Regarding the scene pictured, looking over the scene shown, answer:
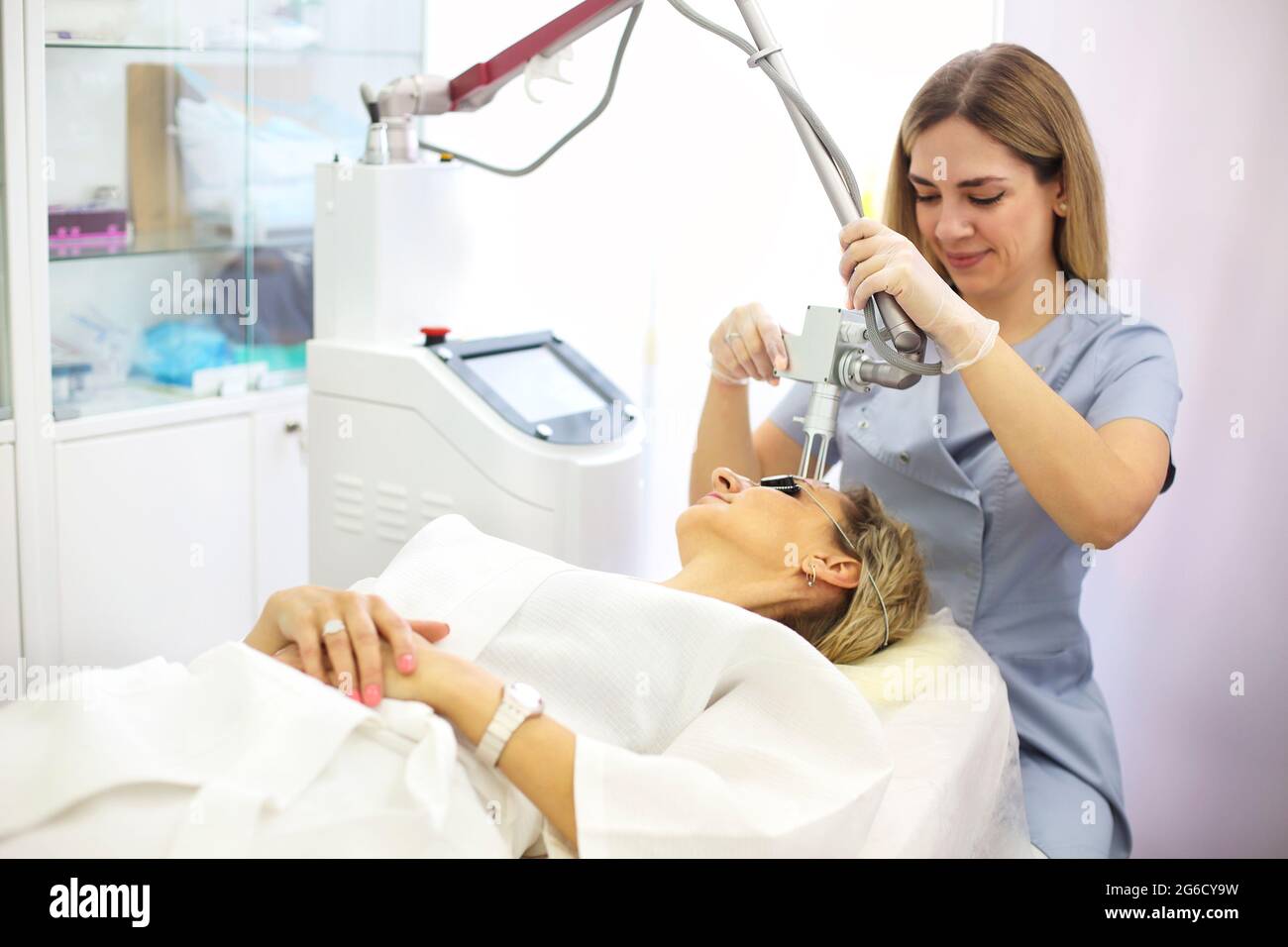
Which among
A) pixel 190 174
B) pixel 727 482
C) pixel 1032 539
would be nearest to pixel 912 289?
pixel 727 482

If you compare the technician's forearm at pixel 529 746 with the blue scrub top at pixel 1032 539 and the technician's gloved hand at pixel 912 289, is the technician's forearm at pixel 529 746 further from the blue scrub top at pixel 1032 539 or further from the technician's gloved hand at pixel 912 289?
the blue scrub top at pixel 1032 539

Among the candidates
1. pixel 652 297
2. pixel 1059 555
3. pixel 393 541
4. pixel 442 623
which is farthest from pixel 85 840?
pixel 652 297

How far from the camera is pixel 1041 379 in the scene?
4.94 ft

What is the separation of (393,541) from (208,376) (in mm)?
864

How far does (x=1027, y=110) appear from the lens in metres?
1.56

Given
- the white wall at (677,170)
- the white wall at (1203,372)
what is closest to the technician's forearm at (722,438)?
the white wall at (677,170)

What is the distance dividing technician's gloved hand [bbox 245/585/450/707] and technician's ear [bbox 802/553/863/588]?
0.46 metres

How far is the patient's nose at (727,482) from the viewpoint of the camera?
1526 millimetres

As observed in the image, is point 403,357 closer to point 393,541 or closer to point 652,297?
point 393,541

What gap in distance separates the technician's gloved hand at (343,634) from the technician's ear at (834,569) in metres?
0.46

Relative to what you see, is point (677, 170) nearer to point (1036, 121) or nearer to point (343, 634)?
point (1036, 121)

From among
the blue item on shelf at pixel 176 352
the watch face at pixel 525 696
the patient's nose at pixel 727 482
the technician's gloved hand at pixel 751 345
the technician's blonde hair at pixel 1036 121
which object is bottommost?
the watch face at pixel 525 696

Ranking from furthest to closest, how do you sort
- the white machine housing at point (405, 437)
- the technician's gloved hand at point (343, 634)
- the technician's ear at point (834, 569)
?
the white machine housing at point (405, 437) → the technician's ear at point (834, 569) → the technician's gloved hand at point (343, 634)

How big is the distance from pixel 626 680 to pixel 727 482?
0.38 meters
